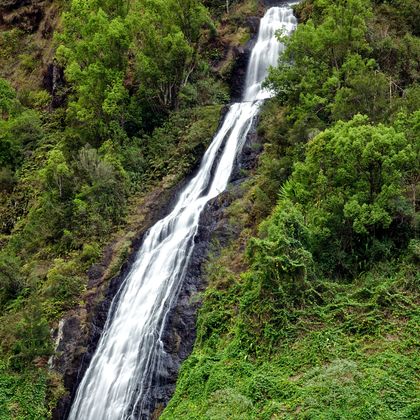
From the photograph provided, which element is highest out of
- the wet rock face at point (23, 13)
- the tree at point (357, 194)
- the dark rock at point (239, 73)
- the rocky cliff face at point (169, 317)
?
the wet rock face at point (23, 13)

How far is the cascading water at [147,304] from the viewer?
18891mm

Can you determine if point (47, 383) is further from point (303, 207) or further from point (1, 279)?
point (303, 207)

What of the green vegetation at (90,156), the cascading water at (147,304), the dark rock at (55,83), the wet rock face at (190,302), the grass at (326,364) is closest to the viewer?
the grass at (326,364)

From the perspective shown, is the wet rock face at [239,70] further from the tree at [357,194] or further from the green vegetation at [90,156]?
the tree at [357,194]

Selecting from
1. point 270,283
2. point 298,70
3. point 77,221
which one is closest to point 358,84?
point 298,70

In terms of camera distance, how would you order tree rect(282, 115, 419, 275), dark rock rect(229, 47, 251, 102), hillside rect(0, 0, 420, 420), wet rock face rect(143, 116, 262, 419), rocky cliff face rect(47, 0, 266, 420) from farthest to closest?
dark rock rect(229, 47, 251, 102) < rocky cliff face rect(47, 0, 266, 420) < wet rock face rect(143, 116, 262, 419) < tree rect(282, 115, 419, 275) < hillside rect(0, 0, 420, 420)

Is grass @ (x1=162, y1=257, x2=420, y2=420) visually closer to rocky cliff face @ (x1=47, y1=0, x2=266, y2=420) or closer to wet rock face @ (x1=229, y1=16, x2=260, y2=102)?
rocky cliff face @ (x1=47, y1=0, x2=266, y2=420)

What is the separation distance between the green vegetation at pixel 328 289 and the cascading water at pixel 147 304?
5.06 ft

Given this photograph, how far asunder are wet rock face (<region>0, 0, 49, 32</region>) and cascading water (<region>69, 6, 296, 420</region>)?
26946 millimetres

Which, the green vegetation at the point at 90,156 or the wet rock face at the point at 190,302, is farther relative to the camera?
the green vegetation at the point at 90,156

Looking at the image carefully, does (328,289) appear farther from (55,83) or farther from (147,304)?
(55,83)

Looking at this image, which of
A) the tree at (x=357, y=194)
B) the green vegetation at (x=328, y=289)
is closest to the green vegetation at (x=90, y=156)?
the green vegetation at (x=328, y=289)

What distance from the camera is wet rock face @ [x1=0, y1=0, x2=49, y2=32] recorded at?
47.2 meters

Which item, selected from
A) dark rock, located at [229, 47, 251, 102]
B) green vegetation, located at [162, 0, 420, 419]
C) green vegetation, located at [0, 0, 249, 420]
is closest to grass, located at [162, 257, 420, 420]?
green vegetation, located at [162, 0, 420, 419]
